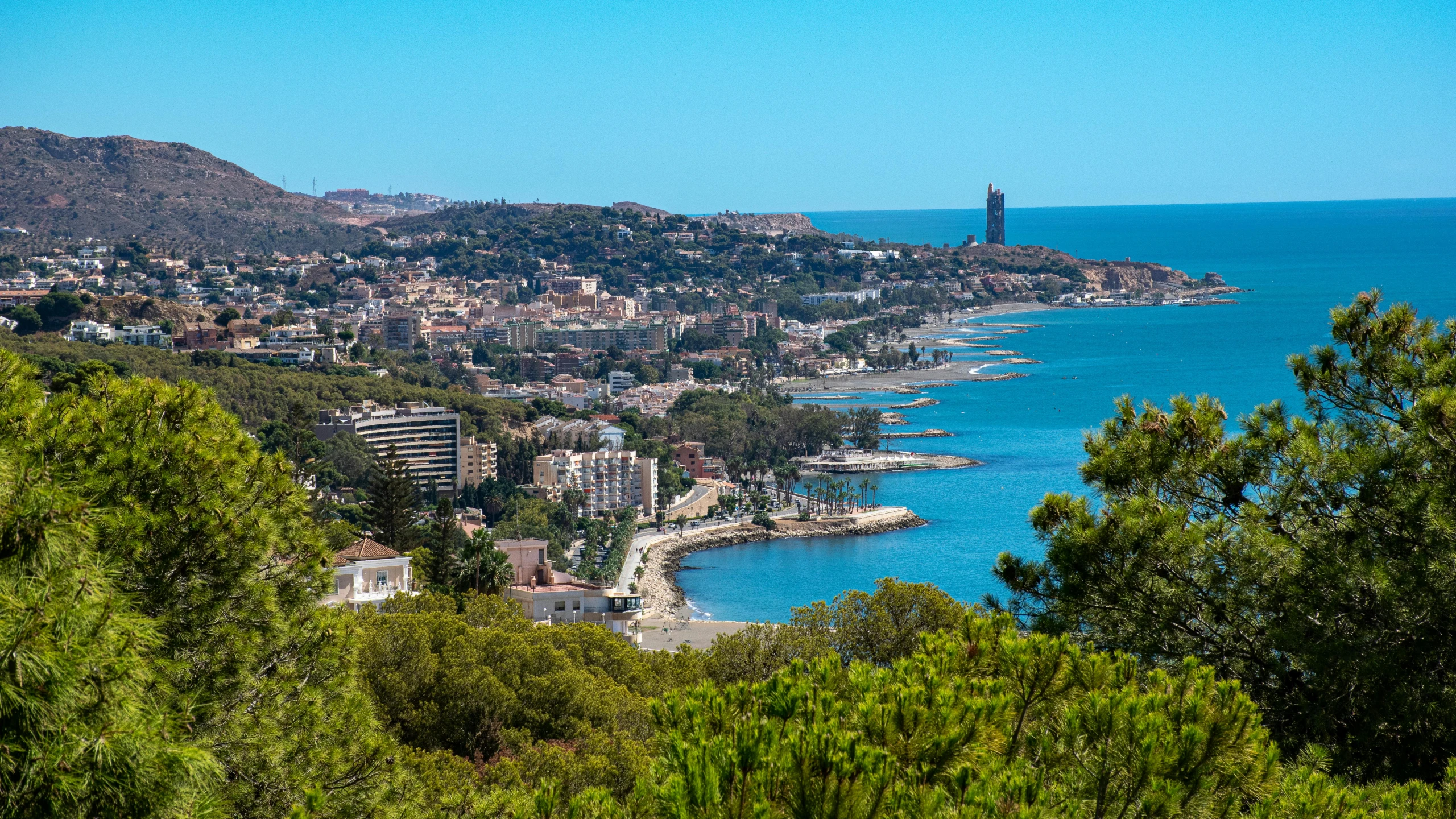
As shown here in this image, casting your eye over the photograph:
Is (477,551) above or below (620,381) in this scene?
above

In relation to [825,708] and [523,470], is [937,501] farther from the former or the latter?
[825,708]

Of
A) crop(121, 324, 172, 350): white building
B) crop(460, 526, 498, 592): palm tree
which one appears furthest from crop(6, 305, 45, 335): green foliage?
crop(460, 526, 498, 592): palm tree

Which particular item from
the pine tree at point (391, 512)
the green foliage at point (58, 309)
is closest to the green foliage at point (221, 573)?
the pine tree at point (391, 512)

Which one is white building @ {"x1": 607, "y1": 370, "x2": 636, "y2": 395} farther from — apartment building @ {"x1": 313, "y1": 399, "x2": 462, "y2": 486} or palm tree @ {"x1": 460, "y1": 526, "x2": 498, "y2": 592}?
palm tree @ {"x1": 460, "y1": 526, "x2": 498, "y2": 592}

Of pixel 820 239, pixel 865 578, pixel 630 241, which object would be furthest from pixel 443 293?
pixel 865 578

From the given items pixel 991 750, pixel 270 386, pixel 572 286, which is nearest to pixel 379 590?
pixel 991 750

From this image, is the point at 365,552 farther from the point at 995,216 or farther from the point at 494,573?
the point at 995,216
